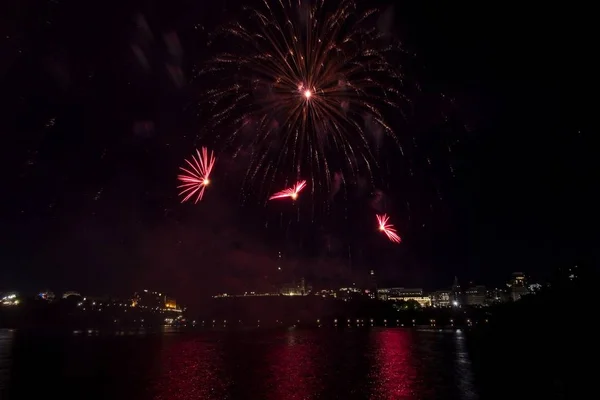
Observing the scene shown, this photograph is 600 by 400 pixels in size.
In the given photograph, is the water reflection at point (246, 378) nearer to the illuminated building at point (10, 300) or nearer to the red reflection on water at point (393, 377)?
the red reflection on water at point (393, 377)

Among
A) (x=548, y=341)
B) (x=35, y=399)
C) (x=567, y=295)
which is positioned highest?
(x=567, y=295)

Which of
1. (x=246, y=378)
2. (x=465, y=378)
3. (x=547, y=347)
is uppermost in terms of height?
(x=547, y=347)

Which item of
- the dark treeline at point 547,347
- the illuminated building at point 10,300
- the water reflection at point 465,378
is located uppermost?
the illuminated building at point 10,300

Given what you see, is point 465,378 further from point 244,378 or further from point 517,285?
point 517,285

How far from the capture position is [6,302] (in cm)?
15562

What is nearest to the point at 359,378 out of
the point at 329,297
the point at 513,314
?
the point at 513,314

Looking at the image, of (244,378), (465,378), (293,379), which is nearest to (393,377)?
(465,378)

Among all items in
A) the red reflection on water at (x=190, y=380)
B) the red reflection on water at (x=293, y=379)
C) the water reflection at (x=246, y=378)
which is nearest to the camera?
the red reflection on water at (x=190, y=380)

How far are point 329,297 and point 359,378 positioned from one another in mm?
164001

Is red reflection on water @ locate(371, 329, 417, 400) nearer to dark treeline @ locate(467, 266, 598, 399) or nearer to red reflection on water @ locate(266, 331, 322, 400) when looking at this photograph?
red reflection on water @ locate(266, 331, 322, 400)

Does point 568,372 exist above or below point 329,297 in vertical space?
below

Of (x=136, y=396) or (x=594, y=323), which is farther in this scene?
(x=594, y=323)

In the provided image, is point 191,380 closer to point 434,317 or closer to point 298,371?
point 298,371

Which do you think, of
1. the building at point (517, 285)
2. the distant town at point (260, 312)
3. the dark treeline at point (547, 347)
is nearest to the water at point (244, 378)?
the dark treeline at point (547, 347)
